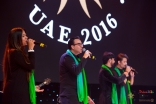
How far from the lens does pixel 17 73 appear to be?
2895mm

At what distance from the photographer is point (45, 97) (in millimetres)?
5570

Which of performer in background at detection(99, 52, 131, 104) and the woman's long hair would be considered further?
performer in background at detection(99, 52, 131, 104)

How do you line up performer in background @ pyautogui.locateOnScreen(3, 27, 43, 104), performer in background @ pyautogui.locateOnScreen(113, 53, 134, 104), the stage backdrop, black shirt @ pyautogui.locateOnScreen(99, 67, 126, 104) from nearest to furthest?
performer in background @ pyautogui.locateOnScreen(3, 27, 43, 104)
black shirt @ pyautogui.locateOnScreen(99, 67, 126, 104)
performer in background @ pyautogui.locateOnScreen(113, 53, 134, 104)
the stage backdrop

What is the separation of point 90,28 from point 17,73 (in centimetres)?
299

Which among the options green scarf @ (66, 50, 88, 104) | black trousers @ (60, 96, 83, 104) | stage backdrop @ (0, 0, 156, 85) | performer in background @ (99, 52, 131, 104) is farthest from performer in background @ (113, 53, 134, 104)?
black trousers @ (60, 96, 83, 104)

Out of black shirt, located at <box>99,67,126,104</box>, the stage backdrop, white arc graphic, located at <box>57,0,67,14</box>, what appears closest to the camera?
black shirt, located at <box>99,67,126,104</box>

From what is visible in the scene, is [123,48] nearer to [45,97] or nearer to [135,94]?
[135,94]

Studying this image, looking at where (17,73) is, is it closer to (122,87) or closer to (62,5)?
(122,87)

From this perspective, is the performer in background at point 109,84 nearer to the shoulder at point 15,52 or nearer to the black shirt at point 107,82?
the black shirt at point 107,82

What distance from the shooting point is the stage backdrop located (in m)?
5.37

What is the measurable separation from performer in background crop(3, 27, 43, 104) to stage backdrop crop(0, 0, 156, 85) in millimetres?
2307

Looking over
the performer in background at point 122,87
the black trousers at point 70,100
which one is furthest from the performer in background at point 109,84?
the black trousers at point 70,100

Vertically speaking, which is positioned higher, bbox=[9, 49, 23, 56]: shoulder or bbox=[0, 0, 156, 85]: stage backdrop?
bbox=[0, 0, 156, 85]: stage backdrop

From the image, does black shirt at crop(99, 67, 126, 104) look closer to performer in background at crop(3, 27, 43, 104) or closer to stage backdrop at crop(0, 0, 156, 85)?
stage backdrop at crop(0, 0, 156, 85)
